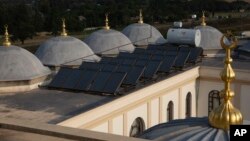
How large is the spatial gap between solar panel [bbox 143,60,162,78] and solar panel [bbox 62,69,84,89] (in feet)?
11.4

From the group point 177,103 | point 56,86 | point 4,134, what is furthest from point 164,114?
point 4,134

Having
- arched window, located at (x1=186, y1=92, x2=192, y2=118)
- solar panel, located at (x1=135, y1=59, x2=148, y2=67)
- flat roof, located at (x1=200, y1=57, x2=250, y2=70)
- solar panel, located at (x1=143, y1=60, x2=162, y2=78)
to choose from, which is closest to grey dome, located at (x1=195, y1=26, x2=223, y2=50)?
flat roof, located at (x1=200, y1=57, x2=250, y2=70)

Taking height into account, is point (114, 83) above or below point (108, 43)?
below

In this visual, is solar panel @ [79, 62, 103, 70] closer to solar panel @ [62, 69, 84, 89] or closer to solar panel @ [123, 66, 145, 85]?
solar panel @ [62, 69, 84, 89]

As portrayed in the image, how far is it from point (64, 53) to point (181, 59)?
6.72m

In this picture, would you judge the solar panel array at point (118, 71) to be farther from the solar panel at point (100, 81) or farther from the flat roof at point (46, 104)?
the flat roof at point (46, 104)

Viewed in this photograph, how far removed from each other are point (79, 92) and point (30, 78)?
2.77 meters

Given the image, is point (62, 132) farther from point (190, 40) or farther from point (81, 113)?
point (190, 40)

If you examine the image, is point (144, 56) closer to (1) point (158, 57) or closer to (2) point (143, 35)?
(1) point (158, 57)

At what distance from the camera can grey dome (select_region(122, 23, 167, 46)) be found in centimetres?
3222

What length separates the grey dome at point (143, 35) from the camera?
106 feet

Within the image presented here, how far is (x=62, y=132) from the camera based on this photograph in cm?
872

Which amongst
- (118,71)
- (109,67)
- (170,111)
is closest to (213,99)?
(170,111)

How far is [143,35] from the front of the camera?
107 feet
